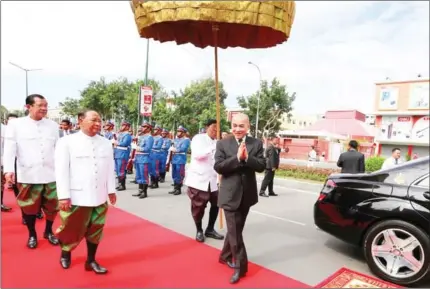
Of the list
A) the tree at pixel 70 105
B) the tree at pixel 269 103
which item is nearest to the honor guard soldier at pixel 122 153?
the tree at pixel 269 103

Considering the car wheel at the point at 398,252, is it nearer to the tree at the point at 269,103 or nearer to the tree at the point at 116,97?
the tree at the point at 269,103

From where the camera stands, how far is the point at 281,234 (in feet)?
16.5

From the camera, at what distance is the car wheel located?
126 inches

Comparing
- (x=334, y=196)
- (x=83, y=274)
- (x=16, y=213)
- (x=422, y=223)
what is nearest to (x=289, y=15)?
(x=334, y=196)

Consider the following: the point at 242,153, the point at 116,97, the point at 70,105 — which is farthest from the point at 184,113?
the point at 242,153

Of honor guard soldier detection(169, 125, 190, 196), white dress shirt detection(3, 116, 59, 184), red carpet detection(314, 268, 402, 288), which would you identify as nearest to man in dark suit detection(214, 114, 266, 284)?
red carpet detection(314, 268, 402, 288)

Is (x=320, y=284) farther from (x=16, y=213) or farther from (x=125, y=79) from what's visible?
(x=125, y=79)

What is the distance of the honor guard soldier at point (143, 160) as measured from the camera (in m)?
7.37

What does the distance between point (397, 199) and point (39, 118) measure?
4138mm

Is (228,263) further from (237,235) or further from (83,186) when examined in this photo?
(83,186)

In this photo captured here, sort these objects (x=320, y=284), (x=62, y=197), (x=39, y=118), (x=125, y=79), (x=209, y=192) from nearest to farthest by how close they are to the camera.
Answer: (x=62, y=197) → (x=320, y=284) → (x=39, y=118) → (x=209, y=192) → (x=125, y=79)

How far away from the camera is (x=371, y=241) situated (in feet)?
11.4

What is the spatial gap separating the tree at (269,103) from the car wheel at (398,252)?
23.0m

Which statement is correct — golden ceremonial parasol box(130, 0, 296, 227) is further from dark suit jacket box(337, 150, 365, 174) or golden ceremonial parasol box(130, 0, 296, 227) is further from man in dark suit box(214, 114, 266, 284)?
dark suit jacket box(337, 150, 365, 174)
